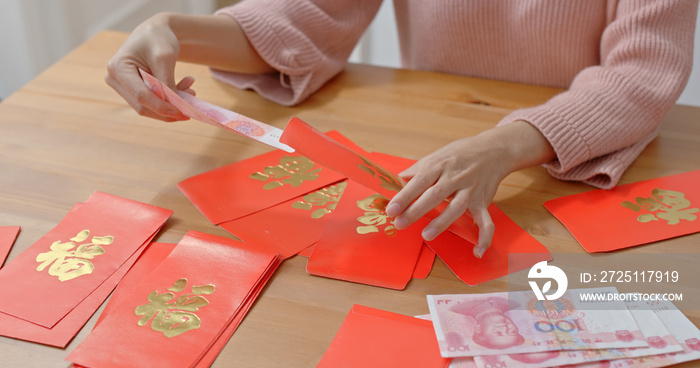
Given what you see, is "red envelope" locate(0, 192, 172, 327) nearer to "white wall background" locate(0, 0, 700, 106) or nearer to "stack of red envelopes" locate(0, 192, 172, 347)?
"stack of red envelopes" locate(0, 192, 172, 347)

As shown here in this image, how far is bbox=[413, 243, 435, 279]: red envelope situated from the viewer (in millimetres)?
770

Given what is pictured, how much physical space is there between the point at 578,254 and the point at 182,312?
1.56ft

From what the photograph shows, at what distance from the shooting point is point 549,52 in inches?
46.4

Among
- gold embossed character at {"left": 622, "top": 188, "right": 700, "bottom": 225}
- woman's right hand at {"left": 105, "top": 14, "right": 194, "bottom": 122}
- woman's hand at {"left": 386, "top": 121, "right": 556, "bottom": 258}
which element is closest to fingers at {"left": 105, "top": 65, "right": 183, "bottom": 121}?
woman's right hand at {"left": 105, "top": 14, "right": 194, "bottom": 122}

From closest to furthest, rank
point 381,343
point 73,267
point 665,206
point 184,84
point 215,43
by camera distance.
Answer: point 381,343, point 73,267, point 665,206, point 184,84, point 215,43

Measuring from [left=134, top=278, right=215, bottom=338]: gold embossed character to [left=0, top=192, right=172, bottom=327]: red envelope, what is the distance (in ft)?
0.28

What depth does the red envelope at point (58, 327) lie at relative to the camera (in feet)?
2.21

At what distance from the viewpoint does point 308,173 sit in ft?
3.13

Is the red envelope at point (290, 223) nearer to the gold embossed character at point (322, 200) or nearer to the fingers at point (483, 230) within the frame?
the gold embossed character at point (322, 200)

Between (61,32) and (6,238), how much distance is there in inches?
63.3

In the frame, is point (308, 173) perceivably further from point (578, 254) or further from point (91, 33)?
point (91, 33)

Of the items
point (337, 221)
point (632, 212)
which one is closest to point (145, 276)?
point (337, 221)

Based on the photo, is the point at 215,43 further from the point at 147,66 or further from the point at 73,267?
the point at 73,267

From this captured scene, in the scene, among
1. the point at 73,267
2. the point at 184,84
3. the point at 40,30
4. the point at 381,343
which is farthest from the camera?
the point at 40,30
